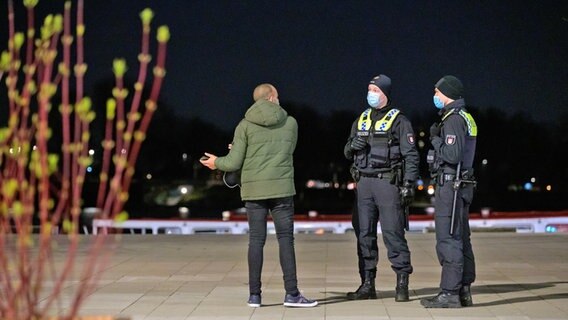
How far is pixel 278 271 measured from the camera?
12.1 meters

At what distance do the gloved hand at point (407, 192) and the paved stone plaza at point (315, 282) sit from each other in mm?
858

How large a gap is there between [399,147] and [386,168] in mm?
203

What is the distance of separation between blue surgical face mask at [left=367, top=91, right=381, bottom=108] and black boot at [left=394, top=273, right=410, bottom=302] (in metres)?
1.42

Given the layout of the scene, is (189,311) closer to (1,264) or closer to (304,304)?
(304,304)

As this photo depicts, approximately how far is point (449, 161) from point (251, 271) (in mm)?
1804

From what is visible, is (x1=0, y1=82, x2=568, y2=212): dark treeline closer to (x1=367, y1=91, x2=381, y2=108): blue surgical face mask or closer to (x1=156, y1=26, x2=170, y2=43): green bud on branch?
(x1=367, y1=91, x2=381, y2=108): blue surgical face mask

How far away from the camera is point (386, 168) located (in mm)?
9117

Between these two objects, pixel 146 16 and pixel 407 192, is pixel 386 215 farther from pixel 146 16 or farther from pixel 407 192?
pixel 146 16

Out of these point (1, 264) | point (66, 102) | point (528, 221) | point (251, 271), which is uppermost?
point (66, 102)

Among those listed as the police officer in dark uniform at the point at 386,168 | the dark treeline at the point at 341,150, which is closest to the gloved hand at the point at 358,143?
the police officer in dark uniform at the point at 386,168

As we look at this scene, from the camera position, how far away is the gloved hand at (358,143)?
29.9 feet

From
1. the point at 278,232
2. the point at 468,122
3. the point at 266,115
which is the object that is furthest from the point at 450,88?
the point at 278,232

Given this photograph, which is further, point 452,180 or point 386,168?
point 386,168

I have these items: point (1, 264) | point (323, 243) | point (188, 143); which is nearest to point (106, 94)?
point (188, 143)
